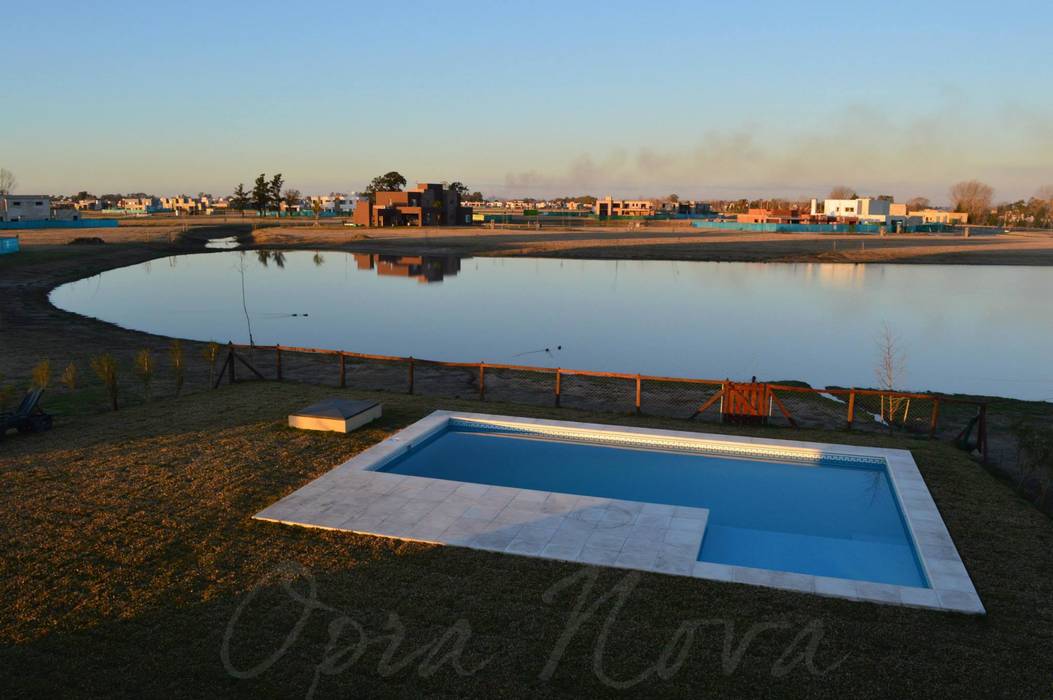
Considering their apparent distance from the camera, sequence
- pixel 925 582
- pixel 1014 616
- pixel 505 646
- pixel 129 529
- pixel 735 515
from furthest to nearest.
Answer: pixel 735 515 < pixel 129 529 < pixel 925 582 < pixel 1014 616 < pixel 505 646

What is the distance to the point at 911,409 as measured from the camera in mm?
20344

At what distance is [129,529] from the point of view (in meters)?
9.77

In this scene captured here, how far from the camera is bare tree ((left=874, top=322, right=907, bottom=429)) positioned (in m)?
19.9

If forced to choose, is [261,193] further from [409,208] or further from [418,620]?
[418,620]

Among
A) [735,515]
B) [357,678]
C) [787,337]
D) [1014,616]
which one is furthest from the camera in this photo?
[787,337]

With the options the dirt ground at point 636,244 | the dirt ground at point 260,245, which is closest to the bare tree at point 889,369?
the dirt ground at point 260,245

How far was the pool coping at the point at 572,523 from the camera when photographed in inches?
337

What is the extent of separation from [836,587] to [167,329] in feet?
110

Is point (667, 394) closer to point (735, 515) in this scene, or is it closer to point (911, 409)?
point (911, 409)

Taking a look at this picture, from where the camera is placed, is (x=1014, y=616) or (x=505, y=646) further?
(x=1014, y=616)

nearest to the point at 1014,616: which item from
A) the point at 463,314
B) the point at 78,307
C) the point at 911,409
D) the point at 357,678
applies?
the point at 357,678

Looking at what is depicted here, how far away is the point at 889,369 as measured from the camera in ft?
63.6

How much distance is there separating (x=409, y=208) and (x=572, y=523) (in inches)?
4632

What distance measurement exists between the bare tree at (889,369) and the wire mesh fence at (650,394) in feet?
0.47
